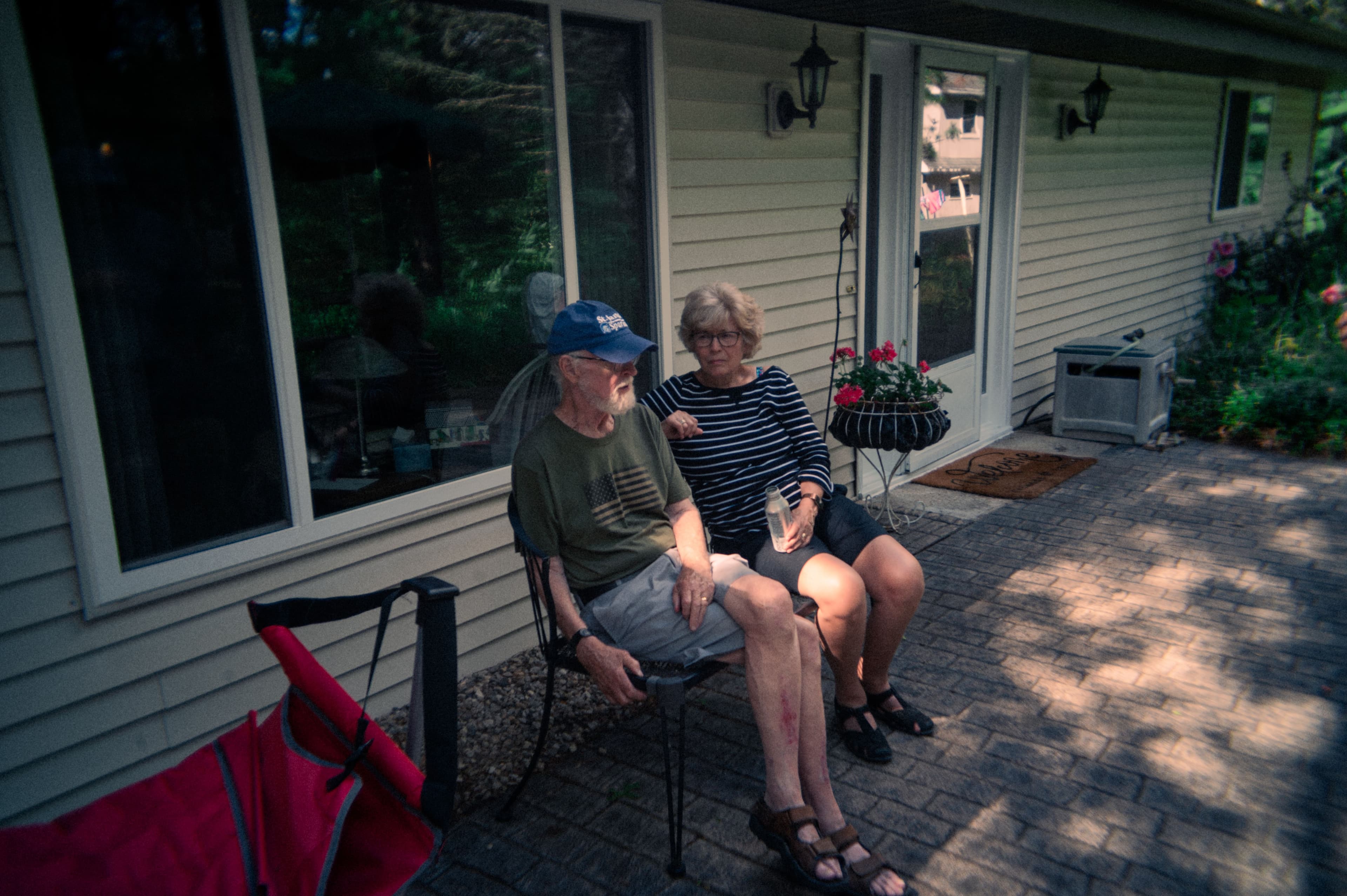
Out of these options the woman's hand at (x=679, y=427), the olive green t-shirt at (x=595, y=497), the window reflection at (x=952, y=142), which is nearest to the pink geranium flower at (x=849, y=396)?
the woman's hand at (x=679, y=427)

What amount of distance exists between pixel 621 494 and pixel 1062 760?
1.48 metres

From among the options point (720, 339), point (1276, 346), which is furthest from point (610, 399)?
point (1276, 346)

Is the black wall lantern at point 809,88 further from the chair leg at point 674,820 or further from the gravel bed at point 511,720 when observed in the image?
the chair leg at point 674,820

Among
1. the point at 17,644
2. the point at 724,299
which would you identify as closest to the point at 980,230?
the point at 724,299

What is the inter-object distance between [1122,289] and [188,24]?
25.0 ft

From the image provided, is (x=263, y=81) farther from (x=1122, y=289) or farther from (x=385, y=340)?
(x=1122, y=289)

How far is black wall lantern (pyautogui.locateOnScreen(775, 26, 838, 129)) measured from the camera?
13.2 feet

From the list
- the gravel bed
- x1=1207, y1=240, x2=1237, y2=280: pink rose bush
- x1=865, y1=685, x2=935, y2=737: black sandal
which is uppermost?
x1=1207, y1=240, x2=1237, y2=280: pink rose bush

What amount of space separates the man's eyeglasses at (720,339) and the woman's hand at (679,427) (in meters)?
0.22

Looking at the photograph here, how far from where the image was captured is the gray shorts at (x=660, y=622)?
2.21 metres

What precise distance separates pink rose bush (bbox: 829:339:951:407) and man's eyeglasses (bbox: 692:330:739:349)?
146cm

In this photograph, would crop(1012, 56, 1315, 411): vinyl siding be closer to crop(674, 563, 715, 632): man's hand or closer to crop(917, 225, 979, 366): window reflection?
crop(917, 225, 979, 366): window reflection

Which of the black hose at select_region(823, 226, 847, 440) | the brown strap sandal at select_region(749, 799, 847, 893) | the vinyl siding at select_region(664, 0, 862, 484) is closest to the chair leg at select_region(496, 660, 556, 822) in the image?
the brown strap sandal at select_region(749, 799, 847, 893)

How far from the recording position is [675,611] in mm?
2215
